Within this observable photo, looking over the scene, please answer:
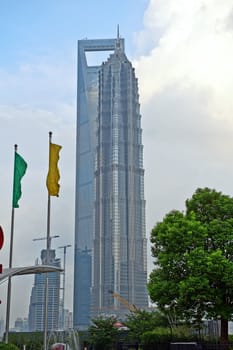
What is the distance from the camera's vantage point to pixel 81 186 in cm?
15638

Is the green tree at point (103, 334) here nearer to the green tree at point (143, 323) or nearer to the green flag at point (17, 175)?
the green tree at point (143, 323)

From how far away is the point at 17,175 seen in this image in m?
22.9

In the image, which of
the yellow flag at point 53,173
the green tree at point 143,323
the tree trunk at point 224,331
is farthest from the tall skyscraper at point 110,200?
the yellow flag at point 53,173

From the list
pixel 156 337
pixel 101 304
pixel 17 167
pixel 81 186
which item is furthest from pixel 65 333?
pixel 81 186

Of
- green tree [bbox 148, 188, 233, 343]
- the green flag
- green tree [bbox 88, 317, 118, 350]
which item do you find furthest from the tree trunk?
green tree [bbox 88, 317, 118, 350]

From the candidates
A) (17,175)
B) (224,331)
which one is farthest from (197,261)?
(17,175)

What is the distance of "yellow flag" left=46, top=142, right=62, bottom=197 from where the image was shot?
23.4m

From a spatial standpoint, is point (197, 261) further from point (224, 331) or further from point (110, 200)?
point (110, 200)

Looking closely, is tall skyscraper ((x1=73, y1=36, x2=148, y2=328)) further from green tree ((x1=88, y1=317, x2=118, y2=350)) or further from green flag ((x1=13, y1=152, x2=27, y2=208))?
green flag ((x1=13, y1=152, x2=27, y2=208))

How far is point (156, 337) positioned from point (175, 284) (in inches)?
195

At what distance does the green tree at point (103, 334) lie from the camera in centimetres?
4114

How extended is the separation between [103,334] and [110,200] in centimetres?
10356

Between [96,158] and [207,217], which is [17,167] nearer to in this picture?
[207,217]

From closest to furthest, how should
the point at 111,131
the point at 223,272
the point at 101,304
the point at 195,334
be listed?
the point at 223,272
the point at 195,334
the point at 101,304
the point at 111,131
